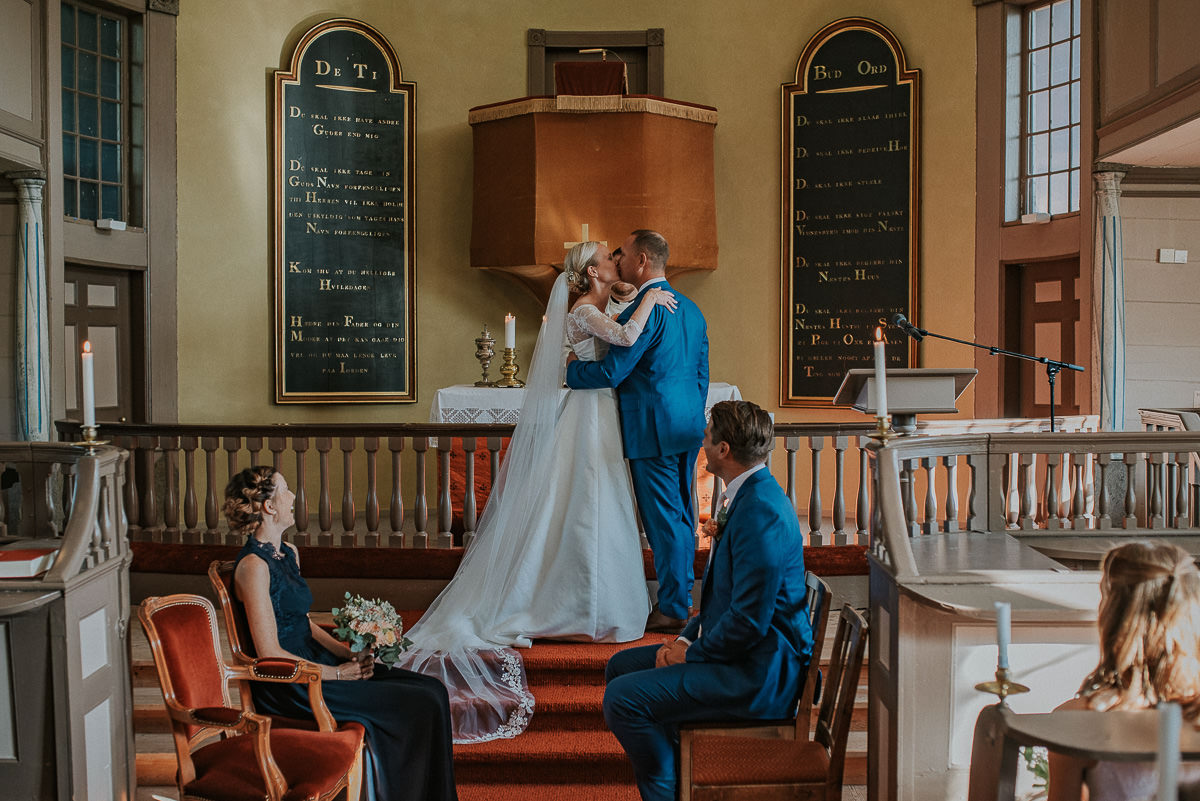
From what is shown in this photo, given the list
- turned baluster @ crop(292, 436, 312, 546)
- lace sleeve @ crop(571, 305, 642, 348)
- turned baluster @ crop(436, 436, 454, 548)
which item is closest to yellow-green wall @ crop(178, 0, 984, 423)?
turned baluster @ crop(292, 436, 312, 546)

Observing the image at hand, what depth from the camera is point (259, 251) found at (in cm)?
831

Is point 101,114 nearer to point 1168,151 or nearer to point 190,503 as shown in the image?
point 190,503

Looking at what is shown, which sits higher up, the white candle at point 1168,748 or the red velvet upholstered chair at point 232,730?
the white candle at point 1168,748

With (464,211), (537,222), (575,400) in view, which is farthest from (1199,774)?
(464,211)

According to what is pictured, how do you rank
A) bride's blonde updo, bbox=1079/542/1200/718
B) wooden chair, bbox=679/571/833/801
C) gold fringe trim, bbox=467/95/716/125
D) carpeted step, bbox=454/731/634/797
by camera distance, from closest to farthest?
bride's blonde updo, bbox=1079/542/1200/718
wooden chair, bbox=679/571/833/801
carpeted step, bbox=454/731/634/797
gold fringe trim, bbox=467/95/716/125

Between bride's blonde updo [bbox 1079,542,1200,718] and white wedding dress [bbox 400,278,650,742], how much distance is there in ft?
8.19

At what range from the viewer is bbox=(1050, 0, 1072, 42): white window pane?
770 cm

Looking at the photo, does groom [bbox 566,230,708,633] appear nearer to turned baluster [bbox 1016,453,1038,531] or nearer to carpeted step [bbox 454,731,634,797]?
carpeted step [bbox 454,731,634,797]

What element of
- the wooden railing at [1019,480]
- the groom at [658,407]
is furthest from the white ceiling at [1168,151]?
the groom at [658,407]

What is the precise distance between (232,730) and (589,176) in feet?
18.1

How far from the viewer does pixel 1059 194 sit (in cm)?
776

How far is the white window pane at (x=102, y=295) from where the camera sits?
7.66 m

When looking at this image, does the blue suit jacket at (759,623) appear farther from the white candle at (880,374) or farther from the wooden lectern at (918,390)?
the wooden lectern at (918,390)

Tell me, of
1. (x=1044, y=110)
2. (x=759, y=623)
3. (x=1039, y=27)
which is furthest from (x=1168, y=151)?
(x=759, y=623)
